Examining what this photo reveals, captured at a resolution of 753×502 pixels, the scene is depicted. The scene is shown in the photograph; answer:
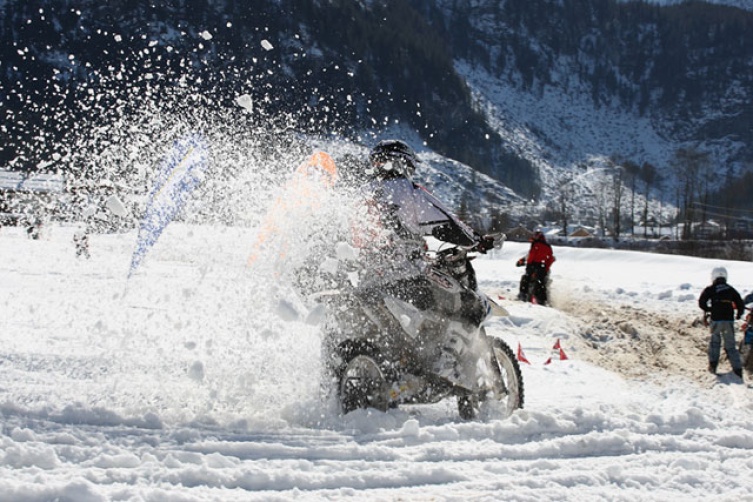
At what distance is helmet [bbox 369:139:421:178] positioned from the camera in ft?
15.9

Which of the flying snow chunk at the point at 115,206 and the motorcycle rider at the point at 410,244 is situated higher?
the flying snow chunk at the point at 115,206

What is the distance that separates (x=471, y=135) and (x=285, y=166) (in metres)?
166

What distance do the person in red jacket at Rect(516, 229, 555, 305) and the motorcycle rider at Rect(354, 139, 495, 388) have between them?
1039cm

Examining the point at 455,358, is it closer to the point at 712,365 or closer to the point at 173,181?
the point at 712,365

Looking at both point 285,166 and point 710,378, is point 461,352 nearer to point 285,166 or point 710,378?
point 285,166

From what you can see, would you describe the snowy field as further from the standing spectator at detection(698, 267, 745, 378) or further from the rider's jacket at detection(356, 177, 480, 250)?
the rider's jacket at detection(356, 177, 480, 250)

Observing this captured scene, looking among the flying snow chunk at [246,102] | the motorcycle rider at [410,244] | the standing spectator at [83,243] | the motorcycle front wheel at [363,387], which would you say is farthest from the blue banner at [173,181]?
the standing spectator at [83,243]

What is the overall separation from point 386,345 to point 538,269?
1086 centimetres

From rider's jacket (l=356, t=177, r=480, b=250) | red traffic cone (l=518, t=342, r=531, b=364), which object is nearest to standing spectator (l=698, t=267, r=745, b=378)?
red traffic cone (l=518, t=342, r=531, b=364)

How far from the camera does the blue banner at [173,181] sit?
36.1 feet

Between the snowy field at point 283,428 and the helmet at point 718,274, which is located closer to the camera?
the snowy field at point 283,428

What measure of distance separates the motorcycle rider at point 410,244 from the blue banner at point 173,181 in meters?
6.70

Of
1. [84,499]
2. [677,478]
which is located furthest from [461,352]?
[84,499]

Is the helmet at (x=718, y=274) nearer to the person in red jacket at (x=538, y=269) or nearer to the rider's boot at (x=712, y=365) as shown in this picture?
the rider's boot at (x=712, y=365)
